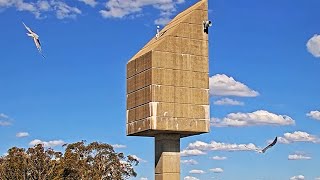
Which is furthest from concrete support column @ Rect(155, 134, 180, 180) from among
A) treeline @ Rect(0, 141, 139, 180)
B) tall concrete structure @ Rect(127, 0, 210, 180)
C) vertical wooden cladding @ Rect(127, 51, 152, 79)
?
treeline @ Rect(0, 141, 139, 180)

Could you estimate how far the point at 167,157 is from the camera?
40188 millimetres

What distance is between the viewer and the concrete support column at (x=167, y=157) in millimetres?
40094

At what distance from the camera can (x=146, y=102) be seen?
130ft

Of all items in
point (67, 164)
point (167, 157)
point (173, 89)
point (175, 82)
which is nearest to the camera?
point (173, 89)

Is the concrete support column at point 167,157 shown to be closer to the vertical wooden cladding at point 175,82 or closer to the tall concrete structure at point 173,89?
the tall concrete structure at point 173,89

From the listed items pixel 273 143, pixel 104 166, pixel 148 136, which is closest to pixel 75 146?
pixel 104 166

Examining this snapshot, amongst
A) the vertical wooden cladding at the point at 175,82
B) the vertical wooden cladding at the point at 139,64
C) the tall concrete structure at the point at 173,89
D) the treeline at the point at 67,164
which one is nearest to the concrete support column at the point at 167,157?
the tall concrete structure at the point at 173,89

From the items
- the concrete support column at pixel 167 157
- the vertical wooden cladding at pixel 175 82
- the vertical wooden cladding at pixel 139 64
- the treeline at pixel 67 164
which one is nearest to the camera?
the vertical wooden cladding at pixel 175 82

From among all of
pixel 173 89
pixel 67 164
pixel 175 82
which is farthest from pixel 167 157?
pixel 67 164

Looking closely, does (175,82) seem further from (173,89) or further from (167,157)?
(167,157)

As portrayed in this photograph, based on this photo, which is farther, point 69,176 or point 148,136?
point 69,176

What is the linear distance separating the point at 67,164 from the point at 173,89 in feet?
103

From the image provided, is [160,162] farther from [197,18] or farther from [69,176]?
[69,176]

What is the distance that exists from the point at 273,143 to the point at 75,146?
37753 millimetres
